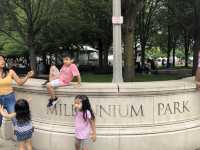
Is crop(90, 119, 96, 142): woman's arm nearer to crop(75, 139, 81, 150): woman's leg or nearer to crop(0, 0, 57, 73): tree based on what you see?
crop(75, 139, 81, 150): woman's leg

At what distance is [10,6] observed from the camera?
26.7 metres

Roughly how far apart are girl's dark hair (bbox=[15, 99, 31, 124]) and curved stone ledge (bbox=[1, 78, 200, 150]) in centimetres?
127

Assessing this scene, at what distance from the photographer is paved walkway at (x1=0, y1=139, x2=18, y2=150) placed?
8.72m

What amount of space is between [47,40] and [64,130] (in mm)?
26395

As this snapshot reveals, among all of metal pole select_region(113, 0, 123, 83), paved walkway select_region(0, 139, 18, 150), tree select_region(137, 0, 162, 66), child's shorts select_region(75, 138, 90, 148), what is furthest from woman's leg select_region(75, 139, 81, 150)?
tree select_region(137, 0, 162, 66)

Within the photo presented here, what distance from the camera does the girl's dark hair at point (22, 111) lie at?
6988 millimetres

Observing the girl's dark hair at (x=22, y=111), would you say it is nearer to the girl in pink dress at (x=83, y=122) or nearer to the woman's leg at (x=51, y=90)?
the girl in pink dress at (x=83, y=122)

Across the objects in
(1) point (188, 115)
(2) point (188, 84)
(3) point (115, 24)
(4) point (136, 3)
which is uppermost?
(4) point (136, 3)

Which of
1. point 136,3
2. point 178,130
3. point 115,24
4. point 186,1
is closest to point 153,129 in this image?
point 178,130

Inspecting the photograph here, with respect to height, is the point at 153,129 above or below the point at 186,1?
below

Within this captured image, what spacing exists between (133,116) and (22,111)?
212cm

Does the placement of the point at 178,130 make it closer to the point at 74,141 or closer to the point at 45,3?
the point at 74,141

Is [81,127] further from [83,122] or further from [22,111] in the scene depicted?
[22,111]

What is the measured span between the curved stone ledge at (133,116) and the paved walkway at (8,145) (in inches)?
28.0
